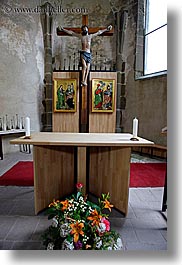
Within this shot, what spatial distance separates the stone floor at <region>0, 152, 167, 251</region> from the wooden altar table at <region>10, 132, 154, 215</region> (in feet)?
0.48

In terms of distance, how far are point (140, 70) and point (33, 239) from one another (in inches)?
195

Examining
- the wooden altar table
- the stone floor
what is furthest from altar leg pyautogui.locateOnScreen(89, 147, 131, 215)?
the stone floor

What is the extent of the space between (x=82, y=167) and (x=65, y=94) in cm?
274

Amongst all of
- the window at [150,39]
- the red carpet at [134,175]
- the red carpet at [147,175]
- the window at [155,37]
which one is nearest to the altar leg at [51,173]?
the red carpet at [134,175]

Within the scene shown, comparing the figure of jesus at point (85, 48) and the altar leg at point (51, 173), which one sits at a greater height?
the figure of jesus at point (85, 48)

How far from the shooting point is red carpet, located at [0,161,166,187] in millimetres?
2910

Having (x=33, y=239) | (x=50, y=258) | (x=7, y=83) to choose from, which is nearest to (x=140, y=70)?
(x=7, y=83)

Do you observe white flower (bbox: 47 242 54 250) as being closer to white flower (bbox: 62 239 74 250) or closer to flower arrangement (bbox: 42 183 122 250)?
flower arrangement (bbox: 42 183 122 250)

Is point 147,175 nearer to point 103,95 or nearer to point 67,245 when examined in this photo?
point 103,95

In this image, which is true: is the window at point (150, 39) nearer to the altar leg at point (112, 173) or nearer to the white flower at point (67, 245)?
the altar leg at point (112, 173)

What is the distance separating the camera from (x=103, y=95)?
14.7 ft

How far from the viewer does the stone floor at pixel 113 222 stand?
1.56 m

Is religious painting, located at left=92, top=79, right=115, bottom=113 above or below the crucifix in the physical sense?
below

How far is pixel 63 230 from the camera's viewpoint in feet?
3.90
